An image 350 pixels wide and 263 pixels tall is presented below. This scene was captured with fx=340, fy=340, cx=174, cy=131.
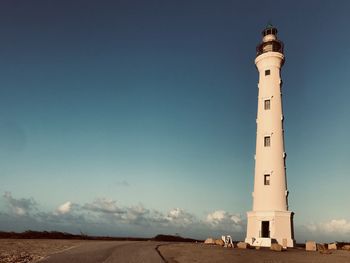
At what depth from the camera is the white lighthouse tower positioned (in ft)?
109

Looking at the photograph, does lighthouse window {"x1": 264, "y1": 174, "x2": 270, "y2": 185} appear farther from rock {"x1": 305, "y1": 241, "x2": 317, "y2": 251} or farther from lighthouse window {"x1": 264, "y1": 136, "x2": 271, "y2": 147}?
rock {"x1": 305, "y1": 241, "x2": 317, "y2": 251}

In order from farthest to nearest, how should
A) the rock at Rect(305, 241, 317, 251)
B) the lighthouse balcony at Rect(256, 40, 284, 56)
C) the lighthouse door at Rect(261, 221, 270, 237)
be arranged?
1. the lighthouse balcony at Rect(256, 40, 284, 56)
2. the lighthouse door at Rect(261, 221, 270, 237)
3. the rock at Rect(305, 241, 317, 251)

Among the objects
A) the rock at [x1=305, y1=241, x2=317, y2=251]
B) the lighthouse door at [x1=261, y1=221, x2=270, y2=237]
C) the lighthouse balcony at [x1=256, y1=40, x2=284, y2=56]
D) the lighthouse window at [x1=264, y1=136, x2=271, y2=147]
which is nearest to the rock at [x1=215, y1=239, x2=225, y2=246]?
the lighthouse door at [x1=261, y1=221, x2=270, y2=237]

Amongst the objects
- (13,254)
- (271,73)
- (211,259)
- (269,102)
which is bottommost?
(13,254)

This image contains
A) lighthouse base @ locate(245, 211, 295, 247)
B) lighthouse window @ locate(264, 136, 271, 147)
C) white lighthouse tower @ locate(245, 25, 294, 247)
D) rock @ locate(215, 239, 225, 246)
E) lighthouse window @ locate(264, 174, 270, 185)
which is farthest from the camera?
lighthouse window @ locate(264, 136, 271, 147)

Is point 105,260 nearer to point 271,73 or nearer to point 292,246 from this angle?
point 292,246

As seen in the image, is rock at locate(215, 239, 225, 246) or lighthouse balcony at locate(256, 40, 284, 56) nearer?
rock at locate(215, 239, 225, 246)

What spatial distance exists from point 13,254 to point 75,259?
15.1 feet

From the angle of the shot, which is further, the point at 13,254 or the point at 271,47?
the point at 271,47

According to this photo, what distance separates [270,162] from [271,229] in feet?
22.8

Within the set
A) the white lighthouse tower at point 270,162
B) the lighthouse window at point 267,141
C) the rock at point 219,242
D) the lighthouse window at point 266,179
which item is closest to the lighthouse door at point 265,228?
the white lighthouse tower at point 270,162

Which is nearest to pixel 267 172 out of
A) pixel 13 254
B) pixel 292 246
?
pixel 292 246

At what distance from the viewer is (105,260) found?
16.5 metres

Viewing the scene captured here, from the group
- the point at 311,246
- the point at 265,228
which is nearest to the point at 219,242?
the point at 265,228
